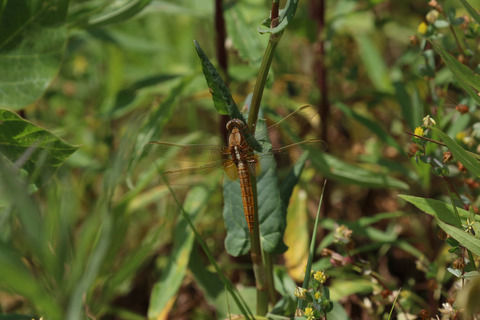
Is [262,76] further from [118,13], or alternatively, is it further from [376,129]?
[376,129]

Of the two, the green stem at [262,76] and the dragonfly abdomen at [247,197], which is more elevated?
the green stem at [262,76]

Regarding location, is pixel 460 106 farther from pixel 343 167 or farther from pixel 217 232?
pixel 217 232

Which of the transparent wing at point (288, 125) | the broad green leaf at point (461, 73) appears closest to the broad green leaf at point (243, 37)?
the transparent wing at point (288, 125)

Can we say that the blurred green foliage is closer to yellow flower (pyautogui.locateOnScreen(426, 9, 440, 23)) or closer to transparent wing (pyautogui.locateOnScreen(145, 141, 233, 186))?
yellow flower (pyautogui.locateOnScreen(426, 9, 440, 23))

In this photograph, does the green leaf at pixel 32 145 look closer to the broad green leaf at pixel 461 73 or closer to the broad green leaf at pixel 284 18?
the broad green leaf at pixel 284 18

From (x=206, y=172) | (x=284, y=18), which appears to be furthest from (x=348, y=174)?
(x=284, y=18)

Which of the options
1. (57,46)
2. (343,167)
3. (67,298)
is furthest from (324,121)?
(67,298)
